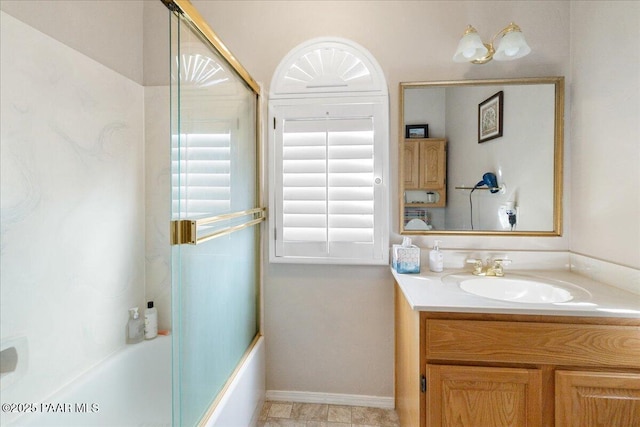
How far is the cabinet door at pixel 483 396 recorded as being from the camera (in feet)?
3.49

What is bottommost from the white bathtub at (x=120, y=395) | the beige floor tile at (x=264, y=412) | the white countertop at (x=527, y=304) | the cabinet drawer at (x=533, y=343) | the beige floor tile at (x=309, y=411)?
the beige floor tile at (x=264, y=412)

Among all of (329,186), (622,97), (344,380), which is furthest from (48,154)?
(622,97)

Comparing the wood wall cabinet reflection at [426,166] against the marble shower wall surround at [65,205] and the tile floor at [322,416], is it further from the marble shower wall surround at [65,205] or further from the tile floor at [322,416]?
the marble shower wall surround at [65,205]

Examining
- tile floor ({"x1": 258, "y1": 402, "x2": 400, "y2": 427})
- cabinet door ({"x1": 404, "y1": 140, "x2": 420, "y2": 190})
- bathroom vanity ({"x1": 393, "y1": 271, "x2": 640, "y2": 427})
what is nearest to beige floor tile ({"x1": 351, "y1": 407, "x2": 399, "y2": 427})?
tile floor ({"x1": 258, "y1": 402, "x2": 400, "y2": 427})

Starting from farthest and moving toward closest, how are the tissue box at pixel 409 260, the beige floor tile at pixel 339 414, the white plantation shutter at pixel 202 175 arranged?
the beige floor tile at pixel 339 414 < the tissue box at pixel 409 260 < the white plantation shutter at pixel 202 175

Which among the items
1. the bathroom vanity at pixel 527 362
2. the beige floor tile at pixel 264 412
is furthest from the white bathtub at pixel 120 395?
the bathroom vanity at pixel 527 362

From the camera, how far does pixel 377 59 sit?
1670mm

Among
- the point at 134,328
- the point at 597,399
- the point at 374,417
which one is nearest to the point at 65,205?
the point at 134,328

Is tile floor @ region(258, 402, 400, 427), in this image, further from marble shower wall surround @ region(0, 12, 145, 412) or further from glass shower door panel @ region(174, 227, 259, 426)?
marble shower wall surround @ region(0, 12, 145, 412)

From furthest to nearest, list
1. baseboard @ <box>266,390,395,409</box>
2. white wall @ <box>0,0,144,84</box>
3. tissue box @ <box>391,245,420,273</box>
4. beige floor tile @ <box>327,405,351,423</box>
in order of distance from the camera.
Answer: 1. baseboard @ <box>266,390,395,409</box>
2. beige floor tile @ <box>327,405,351,423</box>
3. tissue box @ <box>391,245,420,273</box>
4. white wall @ <box>0,0,144,84</box>

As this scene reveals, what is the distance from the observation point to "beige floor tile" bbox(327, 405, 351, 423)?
63.3 inches

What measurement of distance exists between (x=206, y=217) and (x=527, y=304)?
3.63 feet

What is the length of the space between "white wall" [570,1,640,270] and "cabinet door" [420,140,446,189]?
629 millimetres

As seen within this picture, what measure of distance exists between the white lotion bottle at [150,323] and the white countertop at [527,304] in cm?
134
